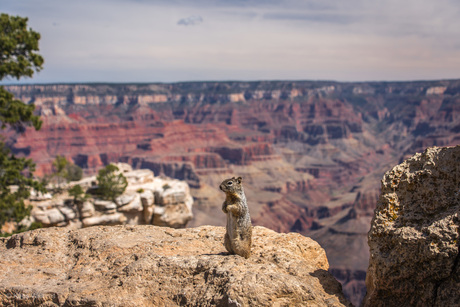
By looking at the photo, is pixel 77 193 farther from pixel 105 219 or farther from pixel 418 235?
pixel 418 235

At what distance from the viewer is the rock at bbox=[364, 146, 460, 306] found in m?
7.12

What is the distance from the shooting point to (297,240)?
35.3ft

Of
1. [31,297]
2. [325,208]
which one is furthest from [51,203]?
[325,208]

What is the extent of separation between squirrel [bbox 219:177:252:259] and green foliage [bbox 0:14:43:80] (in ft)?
80.7

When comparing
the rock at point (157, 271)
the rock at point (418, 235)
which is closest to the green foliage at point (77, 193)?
the rock at point (157, 271)

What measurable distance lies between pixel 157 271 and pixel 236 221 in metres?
2.09

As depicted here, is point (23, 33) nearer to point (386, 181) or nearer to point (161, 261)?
point (161, 261)

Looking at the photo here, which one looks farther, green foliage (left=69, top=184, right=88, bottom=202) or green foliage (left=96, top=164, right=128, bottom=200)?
green foliage (left=96, top=164, right=128, bottom=200)

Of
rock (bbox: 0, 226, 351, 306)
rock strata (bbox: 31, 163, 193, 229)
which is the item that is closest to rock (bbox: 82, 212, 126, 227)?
rock strata (bbox: 31, 163, 193, 229)

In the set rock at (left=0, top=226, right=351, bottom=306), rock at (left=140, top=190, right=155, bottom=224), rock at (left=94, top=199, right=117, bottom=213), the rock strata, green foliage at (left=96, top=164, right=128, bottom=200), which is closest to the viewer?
rock at (left=0, top=226, right=351, bottom=306)

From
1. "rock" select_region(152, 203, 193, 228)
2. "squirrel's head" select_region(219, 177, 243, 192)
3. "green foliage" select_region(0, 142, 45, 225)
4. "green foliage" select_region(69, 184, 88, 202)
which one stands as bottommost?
"rock" select_region(152, 203, 193, 228)

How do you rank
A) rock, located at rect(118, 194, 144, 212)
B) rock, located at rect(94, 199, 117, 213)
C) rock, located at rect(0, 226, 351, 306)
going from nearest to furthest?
rock, located at rect(0, 226, 351, 306), rock, located at rect(94, 199, 117, 213), rock, located at rect(118, 194, 144, 212)

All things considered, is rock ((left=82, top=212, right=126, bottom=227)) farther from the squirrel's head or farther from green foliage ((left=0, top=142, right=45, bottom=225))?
the squirrel's head

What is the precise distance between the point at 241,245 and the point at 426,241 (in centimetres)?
394
